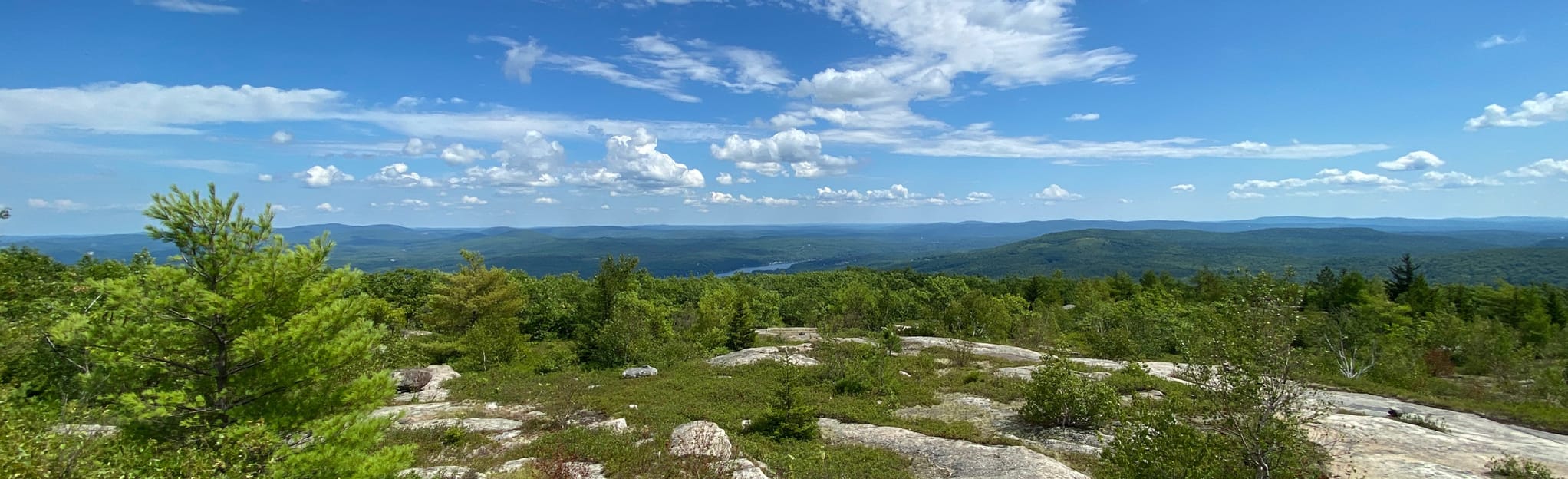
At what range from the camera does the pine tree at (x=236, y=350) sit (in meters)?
8.16

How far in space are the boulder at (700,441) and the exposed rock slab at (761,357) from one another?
13.7 m

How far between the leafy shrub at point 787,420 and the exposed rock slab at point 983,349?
18741mm

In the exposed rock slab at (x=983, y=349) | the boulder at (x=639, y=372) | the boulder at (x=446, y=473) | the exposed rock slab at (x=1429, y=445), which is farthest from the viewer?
the exposed rock slab at (x=983, y=349)

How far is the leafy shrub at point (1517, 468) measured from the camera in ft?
40.3

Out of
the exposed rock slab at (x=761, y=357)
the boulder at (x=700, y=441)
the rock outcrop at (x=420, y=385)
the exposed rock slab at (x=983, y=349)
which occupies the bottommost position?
the exposed rock slab at (x=983, y=349)

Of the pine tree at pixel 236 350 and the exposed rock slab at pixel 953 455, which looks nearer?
the pine tree at pixel 236 350

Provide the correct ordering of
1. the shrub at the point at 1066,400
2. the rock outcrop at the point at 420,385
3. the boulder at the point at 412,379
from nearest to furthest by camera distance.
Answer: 1. the shrub at the point at 1066,400
2. the rock outcrop at the point at 420,385
3. the boulder at the point at 412,379

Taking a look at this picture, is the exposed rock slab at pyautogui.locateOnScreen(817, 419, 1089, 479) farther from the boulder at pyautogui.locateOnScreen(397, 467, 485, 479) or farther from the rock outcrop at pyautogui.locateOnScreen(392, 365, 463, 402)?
the rock outcrop at pyautogui.locateOnScreen(392, 365, 463, 402)

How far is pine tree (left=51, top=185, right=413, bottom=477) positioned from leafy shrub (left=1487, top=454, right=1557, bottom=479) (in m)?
22.4

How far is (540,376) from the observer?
28.9 meters

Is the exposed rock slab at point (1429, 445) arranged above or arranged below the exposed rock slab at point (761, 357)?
above

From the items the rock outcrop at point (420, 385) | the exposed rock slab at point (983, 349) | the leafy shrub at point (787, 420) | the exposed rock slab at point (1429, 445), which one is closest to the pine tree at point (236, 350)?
the leafy shrub at point (787, 420)

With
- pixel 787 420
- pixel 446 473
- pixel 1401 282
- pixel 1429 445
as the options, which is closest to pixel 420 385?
pixel 446 473

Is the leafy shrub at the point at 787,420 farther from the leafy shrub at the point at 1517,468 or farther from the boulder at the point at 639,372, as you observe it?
the leafy shrub at the point at 1517,468
